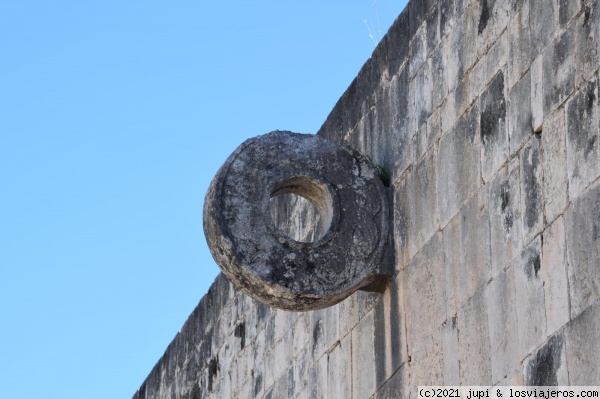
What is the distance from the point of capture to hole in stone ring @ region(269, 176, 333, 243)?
6.16m

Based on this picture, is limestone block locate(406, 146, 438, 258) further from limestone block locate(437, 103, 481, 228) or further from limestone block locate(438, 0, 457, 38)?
limestone block locate(438, 0, 457, 38)

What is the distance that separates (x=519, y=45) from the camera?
203 inches

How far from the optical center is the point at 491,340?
197 inches

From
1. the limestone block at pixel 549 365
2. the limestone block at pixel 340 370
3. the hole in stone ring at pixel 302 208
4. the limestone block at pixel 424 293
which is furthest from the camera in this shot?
the limestone block at pixel 340 370

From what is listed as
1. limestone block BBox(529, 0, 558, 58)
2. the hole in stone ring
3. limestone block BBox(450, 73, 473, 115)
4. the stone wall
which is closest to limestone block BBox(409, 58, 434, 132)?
the stone wall

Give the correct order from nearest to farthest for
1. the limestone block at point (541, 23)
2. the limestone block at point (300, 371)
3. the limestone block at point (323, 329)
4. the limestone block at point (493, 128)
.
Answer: the limestone block at point (541, 23)
the limestone block at point (493, 128)
the limestone block at point (323, 329)
the limestone block at point (300, 371)

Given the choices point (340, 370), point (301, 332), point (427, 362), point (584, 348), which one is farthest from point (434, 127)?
point (301, 332)

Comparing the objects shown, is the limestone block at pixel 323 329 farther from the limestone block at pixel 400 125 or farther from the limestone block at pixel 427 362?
the limestone block at pixel 427 362

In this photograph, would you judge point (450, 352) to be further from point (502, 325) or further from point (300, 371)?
point (300, 371)

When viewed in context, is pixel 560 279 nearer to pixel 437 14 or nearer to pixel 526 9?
pixel 526 9

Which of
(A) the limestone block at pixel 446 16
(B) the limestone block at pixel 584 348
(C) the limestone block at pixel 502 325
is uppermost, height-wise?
(A) the limestone block at pixel 446 16

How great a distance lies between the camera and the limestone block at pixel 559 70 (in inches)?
187

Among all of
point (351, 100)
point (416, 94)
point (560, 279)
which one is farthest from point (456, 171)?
point (351, 100)

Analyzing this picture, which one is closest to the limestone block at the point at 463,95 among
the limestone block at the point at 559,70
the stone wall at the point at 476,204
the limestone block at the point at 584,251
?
the stone wall at the point at 476,204
